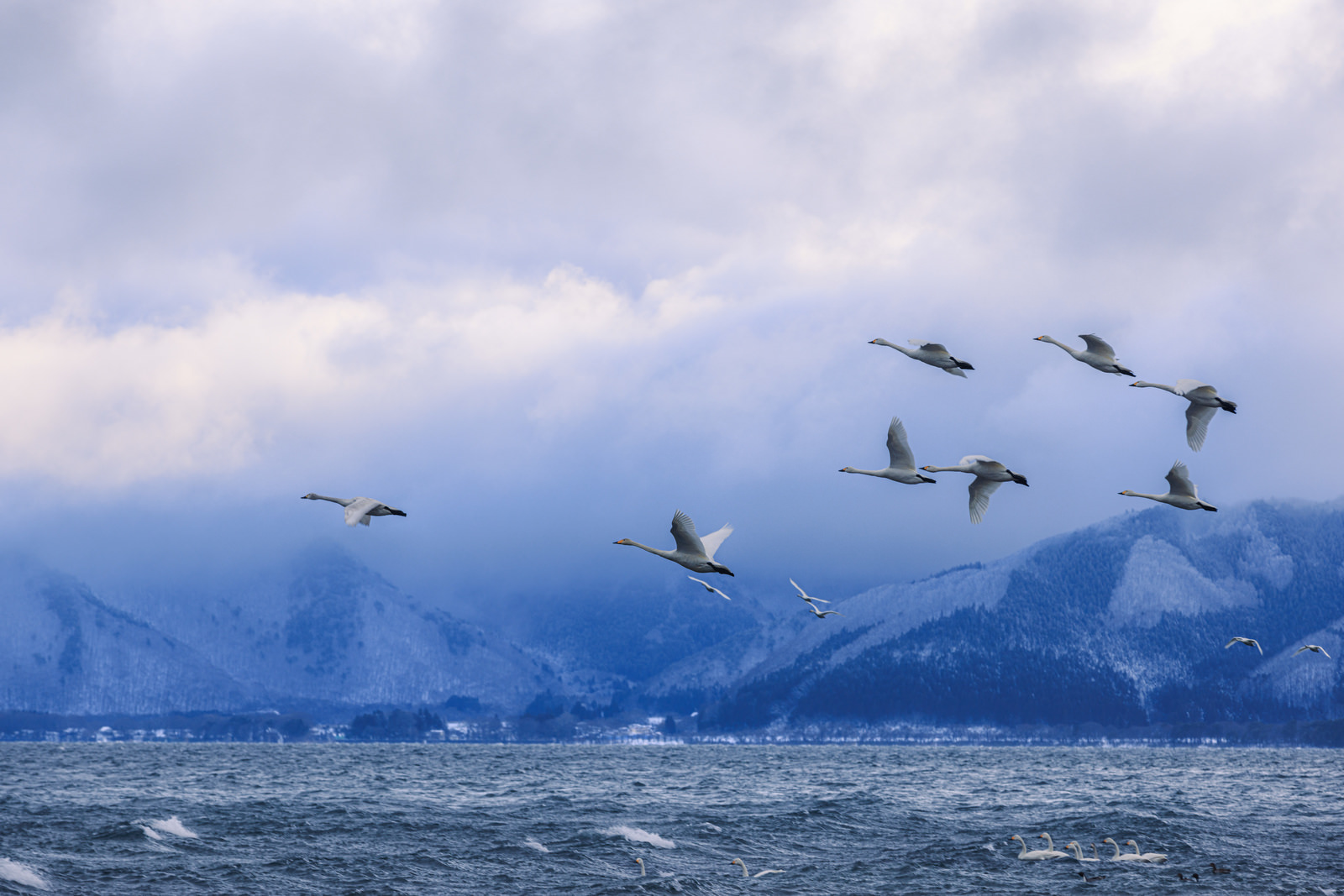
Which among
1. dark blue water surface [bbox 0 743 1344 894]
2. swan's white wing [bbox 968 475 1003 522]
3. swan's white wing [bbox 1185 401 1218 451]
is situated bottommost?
dark blue water surface [bbox 0 743 1344 894]

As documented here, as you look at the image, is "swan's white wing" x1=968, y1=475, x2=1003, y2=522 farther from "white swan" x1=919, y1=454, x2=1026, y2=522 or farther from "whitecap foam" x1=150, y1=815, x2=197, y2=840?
"whitecap foam" x1=150, y1=815, x2=197, y2=840

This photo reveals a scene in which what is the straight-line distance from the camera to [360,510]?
31406mm

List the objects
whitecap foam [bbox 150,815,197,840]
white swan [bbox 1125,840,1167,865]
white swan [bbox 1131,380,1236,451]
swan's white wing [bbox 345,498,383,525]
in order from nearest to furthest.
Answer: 1. swan's white wing [bbox 345,498,383,525]
2. white swan [bbox 1131,380,1236,451]
3. white swan [bbox 1125,840,1167,865]
4. whitecap foam [bbox 150,815,197,840]

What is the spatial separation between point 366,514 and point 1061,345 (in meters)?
27.2

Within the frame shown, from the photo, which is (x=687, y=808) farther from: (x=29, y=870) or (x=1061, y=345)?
(x=1061, y=345)

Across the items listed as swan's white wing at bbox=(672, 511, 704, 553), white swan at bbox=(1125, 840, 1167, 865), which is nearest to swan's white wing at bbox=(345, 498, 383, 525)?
swan's white wing at bbox=(672, 511, 704, 553)

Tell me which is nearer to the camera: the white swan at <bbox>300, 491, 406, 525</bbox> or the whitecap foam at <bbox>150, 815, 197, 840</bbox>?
the white swan at <bbox>300, 491, 406, 525</bbox>

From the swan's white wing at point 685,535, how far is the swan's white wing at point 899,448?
331 inches

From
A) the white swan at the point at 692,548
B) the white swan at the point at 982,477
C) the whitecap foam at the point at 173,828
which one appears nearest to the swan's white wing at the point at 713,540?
the white swan at the point at 692,548

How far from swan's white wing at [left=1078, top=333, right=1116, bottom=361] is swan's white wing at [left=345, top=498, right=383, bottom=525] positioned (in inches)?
935

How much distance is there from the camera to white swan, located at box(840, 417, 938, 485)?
41781 mm

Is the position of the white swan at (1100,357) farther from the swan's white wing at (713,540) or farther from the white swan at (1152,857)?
the white swan at (1152,857)

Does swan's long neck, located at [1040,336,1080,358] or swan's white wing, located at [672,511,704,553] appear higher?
swan's long neck, located at [1040,336,1080,358]

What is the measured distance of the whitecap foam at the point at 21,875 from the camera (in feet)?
166
